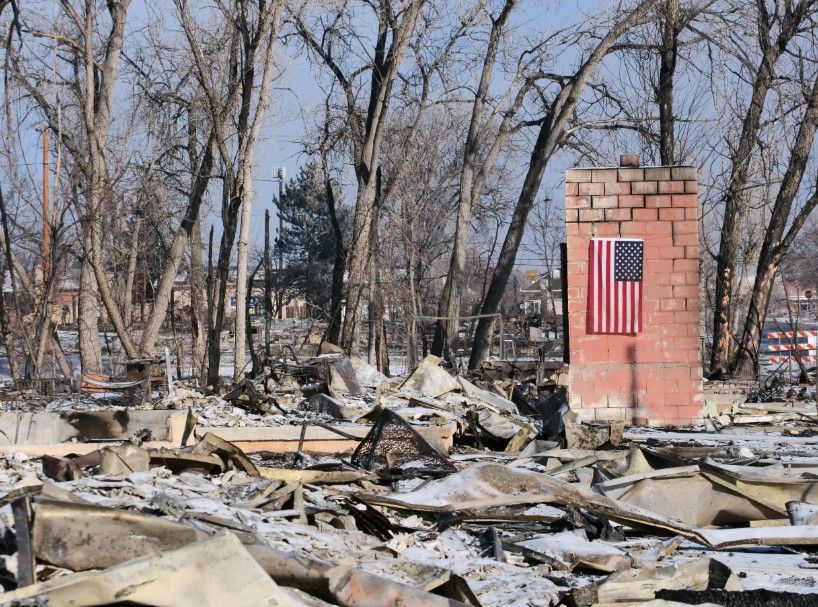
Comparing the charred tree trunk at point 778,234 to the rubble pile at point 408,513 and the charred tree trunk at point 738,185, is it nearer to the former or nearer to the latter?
the charred tree trunk at point 738,185

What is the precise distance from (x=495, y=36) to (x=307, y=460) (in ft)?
58.2

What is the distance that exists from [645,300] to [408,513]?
5925 mm

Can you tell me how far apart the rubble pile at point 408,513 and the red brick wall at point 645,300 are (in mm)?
801

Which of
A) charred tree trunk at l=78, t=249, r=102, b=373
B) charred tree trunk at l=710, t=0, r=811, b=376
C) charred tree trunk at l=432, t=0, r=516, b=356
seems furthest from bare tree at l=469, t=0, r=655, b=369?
charred tree trunk at l=78, t=249, r=102, b=373

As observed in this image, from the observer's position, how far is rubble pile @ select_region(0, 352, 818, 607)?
11.6 ft

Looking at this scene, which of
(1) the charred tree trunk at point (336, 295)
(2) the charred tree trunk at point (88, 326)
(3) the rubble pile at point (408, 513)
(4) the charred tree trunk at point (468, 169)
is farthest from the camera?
(4) the charred tree trunk at point (468, 169)

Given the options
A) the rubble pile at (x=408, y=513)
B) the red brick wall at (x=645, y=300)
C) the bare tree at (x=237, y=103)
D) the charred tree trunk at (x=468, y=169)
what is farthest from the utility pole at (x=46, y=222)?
the red brick wall at (x=645, y=300)

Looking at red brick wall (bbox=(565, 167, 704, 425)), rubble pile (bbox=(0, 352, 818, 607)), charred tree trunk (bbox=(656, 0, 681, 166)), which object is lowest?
rubble pile (bbox=(0, 352, 818, 607))

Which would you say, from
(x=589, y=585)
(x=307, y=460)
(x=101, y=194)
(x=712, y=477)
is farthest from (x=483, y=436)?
(x=101, y=194)

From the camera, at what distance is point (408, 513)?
17.9 ft

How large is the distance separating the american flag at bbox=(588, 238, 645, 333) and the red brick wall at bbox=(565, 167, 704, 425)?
0.26 feet

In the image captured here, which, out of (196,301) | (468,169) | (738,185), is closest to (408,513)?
(738,185)

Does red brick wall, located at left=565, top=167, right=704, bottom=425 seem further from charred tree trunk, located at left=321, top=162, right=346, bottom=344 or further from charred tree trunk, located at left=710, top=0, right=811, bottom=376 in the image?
charred tree trunk, located at left=321, top=162, right=346, bottom=344

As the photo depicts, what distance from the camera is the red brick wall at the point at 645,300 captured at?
1069cm
